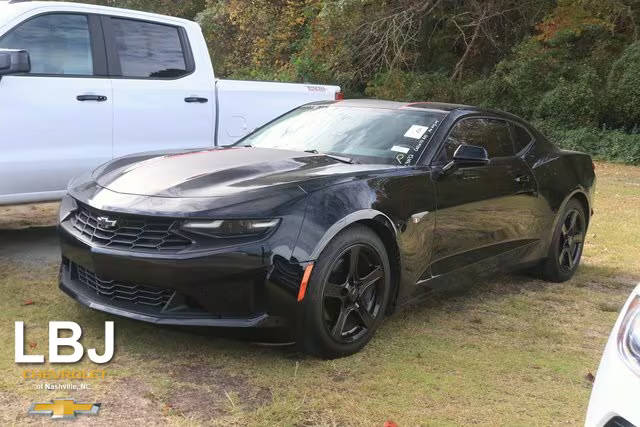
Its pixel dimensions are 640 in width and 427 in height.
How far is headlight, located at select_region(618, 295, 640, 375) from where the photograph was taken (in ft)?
7.32

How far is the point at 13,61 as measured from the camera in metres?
4.94

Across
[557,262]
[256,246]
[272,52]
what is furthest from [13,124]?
[272,52]

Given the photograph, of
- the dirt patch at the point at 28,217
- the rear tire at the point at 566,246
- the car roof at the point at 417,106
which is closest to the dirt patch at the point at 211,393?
the car roof at the point at 417,106

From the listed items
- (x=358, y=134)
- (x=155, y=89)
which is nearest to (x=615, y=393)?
(x=358, y=134)

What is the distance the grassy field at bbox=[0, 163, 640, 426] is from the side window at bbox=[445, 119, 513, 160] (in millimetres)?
1121

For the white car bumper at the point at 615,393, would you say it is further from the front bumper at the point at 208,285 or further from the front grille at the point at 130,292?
the front grille at the point at 130,292

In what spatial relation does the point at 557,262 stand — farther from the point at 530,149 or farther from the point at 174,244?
the point at 174,244

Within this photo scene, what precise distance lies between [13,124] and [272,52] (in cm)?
2037

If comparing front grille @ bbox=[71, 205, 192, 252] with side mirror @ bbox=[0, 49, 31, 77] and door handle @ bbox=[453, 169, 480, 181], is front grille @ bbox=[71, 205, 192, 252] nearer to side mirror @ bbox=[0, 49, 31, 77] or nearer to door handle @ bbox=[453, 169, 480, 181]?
side mirror @ bbox=[0, 49, 31, 77]

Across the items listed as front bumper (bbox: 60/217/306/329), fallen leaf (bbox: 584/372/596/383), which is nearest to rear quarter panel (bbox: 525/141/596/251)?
fallen leaf (bbox: 584/372/596/383)

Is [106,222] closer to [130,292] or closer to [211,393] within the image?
[130,292]

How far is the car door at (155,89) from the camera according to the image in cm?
592

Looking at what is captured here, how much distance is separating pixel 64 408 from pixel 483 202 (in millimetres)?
2964

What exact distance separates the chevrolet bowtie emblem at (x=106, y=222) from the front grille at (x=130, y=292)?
28 cm
